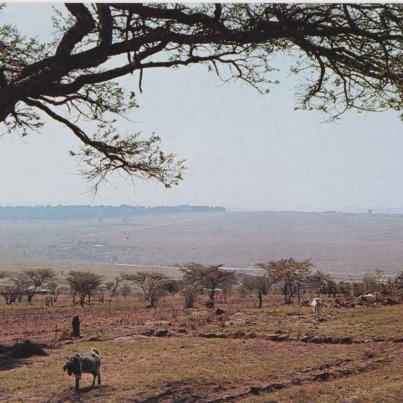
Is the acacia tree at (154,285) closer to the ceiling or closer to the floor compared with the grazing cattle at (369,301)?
closer to the floor

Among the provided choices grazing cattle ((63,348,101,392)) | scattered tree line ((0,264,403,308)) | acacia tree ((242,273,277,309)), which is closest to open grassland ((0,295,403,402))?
grazing cattle ((63,348,101,392))

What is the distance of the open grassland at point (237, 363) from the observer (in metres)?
12.7

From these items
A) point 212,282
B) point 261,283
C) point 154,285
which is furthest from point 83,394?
point 261,283

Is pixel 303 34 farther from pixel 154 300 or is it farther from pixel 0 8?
pixel 154 300

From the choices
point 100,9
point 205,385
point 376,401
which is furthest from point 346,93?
point 205,385

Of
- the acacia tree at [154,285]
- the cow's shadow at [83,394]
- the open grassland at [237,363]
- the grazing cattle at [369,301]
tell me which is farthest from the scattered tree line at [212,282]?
the cow's shadow at [83,394]

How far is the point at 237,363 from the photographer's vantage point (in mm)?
16844

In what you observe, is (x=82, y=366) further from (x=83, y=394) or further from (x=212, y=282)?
(x=212, y=282)

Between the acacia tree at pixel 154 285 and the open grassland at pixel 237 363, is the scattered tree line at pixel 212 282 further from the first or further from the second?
the open grassland at pixel 237 363

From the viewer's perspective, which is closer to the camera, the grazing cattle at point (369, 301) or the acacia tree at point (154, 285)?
the grazing cattle at point (369, 301)

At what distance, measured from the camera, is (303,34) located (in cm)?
869

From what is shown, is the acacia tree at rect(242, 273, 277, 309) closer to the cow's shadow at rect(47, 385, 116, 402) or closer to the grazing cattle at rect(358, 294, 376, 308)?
the grazing cattle at rect(358, 294, 376, 308)

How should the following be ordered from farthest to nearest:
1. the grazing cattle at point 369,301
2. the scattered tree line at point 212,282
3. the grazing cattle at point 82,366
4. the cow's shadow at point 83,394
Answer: the scattered tree line at point 212,282 → the grazing cattle at point 369,301 → the grazing cattle at point 82,366 → the cow's shadow at point 83,394

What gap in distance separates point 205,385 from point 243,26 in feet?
30.4
